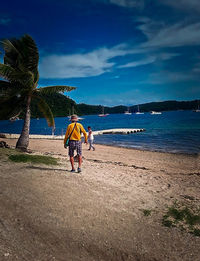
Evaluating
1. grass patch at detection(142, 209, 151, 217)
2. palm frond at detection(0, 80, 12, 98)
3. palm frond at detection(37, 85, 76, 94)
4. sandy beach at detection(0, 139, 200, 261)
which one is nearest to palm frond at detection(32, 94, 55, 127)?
palm frond at detection(37, 85, 76, 94)

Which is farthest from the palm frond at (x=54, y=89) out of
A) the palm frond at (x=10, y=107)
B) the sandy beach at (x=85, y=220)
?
the sandy beach at (x=85, y=220)

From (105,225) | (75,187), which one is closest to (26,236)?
(105,225)

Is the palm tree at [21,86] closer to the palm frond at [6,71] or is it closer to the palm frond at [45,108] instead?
the palm frond at [45,108]

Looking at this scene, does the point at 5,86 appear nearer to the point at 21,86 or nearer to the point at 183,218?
the point at 21,86

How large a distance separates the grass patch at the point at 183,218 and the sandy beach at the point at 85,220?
160mm

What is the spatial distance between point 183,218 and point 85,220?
271 cm

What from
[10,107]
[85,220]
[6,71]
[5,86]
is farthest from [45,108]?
[85,220]

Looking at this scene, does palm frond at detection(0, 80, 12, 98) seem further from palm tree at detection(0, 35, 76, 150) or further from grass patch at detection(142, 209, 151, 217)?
grass patch at detection(142, 209, 151, 217)

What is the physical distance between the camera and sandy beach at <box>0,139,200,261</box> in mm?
3697

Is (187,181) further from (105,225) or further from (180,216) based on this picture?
(105,225)

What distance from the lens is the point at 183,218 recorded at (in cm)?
525

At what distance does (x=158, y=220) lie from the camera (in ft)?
16.6

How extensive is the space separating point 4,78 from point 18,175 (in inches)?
352

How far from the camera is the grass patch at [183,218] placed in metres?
4.83
